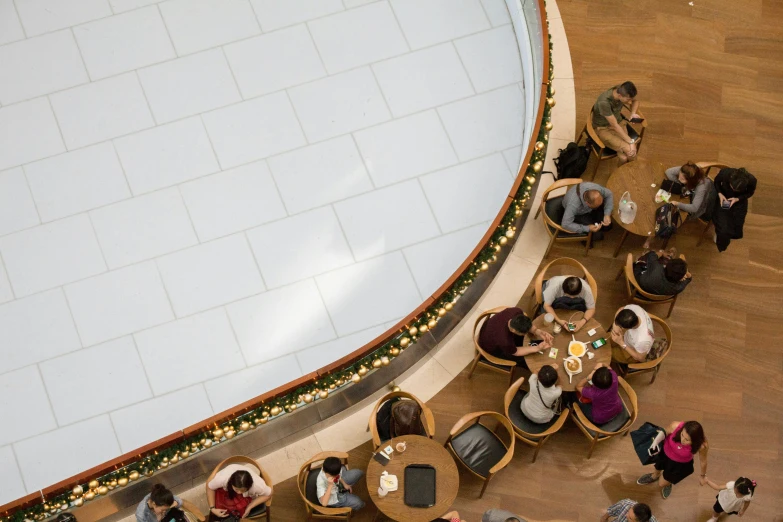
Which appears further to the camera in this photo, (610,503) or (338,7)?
(338,7)

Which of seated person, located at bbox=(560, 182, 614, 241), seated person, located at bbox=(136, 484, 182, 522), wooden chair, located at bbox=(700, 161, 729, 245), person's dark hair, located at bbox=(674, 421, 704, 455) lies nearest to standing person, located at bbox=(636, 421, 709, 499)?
person's dark hair, located at bbox=(674, 421, 704, 455)

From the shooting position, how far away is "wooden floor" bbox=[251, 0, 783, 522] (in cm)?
732

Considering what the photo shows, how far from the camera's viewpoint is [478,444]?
23.6 ft

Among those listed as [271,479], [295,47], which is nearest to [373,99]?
[295,47]

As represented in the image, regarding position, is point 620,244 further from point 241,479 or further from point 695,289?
point 241,479

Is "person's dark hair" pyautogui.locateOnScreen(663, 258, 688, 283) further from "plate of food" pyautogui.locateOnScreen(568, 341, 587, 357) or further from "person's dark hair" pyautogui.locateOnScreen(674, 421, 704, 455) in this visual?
"person's dark hair" pyautogui.locateOnScreen(674, 421, 704, 455)

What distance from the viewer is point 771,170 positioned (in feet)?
28.5

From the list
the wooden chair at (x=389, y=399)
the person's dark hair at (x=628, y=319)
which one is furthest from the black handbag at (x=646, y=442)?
the wooden chair at (x=389, y=399)

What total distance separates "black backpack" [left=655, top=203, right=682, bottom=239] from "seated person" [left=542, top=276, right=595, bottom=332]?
1.00 metres

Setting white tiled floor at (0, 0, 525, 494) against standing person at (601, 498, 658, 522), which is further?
white tiled floor at (0, 0, 525, 494)

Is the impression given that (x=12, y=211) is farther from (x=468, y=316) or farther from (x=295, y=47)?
(x=468, y=316)

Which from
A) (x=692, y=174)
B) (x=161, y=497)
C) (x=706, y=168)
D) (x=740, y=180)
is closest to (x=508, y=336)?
(x=692, y=174)

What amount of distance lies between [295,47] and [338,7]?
734 mm

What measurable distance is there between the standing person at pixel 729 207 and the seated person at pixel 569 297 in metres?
1.58
